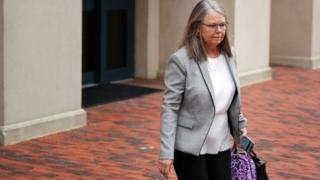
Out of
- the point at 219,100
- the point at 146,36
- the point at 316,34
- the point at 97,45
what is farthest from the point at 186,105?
the point at 316,34

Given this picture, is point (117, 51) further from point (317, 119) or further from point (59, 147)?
point (59, 147)

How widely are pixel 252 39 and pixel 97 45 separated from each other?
121 inches

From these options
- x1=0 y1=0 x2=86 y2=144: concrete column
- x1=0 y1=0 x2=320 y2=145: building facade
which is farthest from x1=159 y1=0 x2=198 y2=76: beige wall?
x1=0 y1=0 x2=86 y2=144: concrete column

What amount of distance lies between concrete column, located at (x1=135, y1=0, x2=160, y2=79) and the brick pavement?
6.03ft

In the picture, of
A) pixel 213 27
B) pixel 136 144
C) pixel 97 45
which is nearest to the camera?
pixel 213 27

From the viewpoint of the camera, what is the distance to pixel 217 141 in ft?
17.3

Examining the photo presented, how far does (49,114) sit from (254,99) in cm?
459

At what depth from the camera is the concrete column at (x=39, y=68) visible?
30.9 ft

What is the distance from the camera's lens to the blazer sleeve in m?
5.11

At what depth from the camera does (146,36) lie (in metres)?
15.2

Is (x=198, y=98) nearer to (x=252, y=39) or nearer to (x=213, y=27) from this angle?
(x=213, y=27)

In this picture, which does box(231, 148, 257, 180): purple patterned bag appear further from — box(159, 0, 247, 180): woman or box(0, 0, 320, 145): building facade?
box(0, 0, 320, 145): building facade

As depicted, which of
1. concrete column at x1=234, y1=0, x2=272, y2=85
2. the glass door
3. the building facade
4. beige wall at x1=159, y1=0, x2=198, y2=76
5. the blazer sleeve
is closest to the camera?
the blazer sleeve

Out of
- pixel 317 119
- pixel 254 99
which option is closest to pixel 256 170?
pixel 317 119
